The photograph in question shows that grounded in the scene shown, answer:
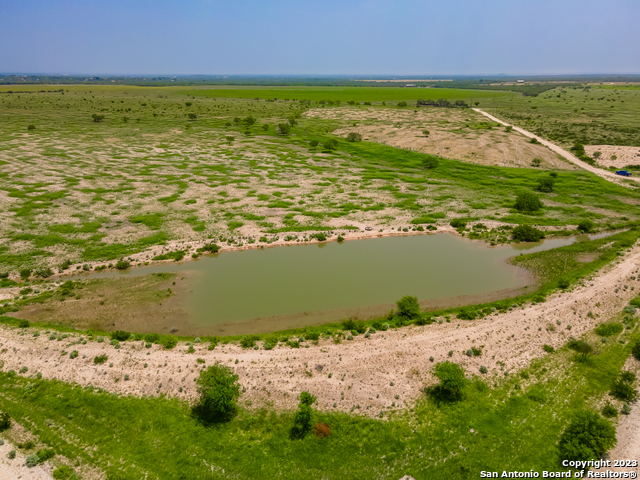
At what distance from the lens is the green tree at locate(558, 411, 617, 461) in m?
16.4

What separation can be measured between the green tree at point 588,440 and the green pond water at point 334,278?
44.9ft

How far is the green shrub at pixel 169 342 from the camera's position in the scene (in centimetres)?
2320

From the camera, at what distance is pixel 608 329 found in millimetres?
24656

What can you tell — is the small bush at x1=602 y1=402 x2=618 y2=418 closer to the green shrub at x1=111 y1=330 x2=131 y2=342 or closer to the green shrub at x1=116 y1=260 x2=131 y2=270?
the green shrub at x1=111 y1=330 x2=131 y2=342

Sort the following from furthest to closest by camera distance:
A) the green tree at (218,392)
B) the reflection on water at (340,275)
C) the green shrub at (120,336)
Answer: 1. the reflection on water at (340,275)
2. the green shrub at (120,336)
3. the green tree at (218,392)

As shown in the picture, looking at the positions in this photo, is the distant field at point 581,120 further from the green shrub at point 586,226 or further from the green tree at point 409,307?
the green tree at point 409,307

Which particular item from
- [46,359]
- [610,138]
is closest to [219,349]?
[46,359]

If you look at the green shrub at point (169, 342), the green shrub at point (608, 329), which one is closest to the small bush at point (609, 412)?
the green shrub at point (608, 329)

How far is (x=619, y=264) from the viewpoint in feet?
109

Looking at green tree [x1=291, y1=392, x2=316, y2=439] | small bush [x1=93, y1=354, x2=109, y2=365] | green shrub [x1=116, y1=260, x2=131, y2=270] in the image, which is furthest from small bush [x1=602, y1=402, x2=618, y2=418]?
green shrub [x1=116, y1=260, x2=131, y2=270]

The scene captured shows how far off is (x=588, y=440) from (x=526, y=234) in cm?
2747

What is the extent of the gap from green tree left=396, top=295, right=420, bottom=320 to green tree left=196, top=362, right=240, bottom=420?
13755 mm

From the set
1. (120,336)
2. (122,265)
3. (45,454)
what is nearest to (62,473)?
(45,454)

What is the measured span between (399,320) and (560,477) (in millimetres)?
12503
